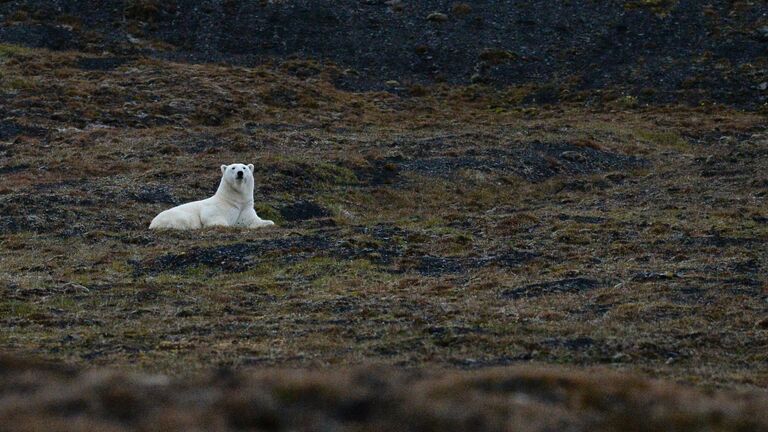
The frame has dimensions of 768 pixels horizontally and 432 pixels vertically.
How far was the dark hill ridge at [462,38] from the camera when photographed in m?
48.7

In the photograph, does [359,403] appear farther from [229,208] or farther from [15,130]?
[15,130]

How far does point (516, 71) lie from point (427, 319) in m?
39.1

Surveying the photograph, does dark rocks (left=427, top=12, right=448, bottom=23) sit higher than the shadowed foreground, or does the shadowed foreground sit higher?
the shadowed foreground

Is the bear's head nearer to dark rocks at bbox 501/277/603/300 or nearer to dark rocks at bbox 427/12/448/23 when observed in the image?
dark rocks at bbox 501/277/603/300

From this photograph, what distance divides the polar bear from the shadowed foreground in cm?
1476

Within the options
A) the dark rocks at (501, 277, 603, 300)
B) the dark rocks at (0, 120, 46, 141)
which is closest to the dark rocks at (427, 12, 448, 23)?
the dark rocks at (0, 120, 46, 141)

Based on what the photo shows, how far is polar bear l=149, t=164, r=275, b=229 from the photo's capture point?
22.8 meters

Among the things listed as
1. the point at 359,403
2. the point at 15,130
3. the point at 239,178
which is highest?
the point at 359,403

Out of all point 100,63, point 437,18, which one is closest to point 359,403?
point 100,63

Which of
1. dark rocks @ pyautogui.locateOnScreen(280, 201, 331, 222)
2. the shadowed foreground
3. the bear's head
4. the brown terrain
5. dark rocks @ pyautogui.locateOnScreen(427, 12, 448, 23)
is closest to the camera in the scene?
the shadowed foreground

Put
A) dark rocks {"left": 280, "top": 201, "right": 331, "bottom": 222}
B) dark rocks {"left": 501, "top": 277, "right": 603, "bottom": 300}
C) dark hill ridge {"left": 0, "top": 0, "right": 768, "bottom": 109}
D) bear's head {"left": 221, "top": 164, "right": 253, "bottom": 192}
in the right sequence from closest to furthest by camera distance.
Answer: dark rocks {"left": 501, "top": 277, "right": 603, "bottom": 300} < bear's head {"left": 221, "top": 164, "right": 253, "bottom": 192} < dark rocks {"left": 280, "top": 201, "right": 331, "bottom": 222} < dark hill ridge {"left": 0, "top": 0, "right": 768, "bottom": 109}

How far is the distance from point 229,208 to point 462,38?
3221 centimetres

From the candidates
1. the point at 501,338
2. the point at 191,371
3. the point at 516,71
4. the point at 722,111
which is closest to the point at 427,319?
the point at 501,338

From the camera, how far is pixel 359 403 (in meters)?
7.21
